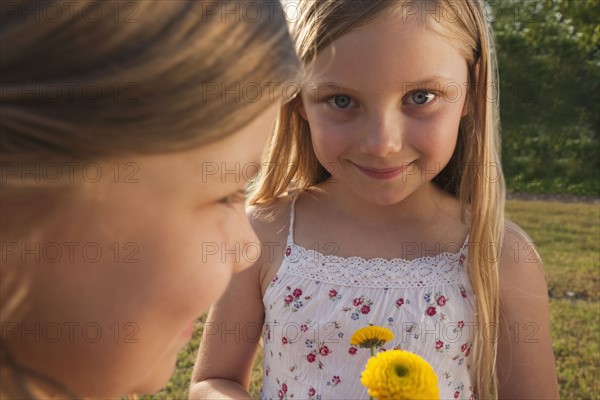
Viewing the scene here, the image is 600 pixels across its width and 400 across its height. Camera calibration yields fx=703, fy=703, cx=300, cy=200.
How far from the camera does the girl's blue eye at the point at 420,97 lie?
70.8 inches

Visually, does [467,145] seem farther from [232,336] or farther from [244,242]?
[244,242]

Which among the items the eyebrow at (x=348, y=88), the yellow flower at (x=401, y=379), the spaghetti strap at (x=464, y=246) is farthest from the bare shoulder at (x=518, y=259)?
the yellow flower at (x=401, y=379)

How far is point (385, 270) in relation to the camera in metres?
2.09

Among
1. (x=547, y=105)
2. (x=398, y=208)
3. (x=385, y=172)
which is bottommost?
(x=398, y=208)

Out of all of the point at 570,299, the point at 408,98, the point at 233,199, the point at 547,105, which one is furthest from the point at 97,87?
the point at 547,105

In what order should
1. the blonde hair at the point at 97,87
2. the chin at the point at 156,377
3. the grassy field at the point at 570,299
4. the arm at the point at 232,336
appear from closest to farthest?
the blonde hair at the point at 97,87, the chin at the point at 156,377, the arm at the point at 232,336, the grassy field at the point at 570,299

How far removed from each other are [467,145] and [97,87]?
152 centimetres

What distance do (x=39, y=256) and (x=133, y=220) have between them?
118 mm

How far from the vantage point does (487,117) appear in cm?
204

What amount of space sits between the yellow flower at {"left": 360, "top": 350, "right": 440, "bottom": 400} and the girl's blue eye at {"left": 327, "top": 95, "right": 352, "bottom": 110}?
84 cm

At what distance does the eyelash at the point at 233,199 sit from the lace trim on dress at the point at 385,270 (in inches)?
44.4

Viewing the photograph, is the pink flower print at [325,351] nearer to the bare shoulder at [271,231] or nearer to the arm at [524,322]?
the bare shoulder at [271,231]

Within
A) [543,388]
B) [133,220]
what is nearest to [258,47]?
[133,220]

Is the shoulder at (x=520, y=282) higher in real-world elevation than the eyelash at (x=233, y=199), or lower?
lower
